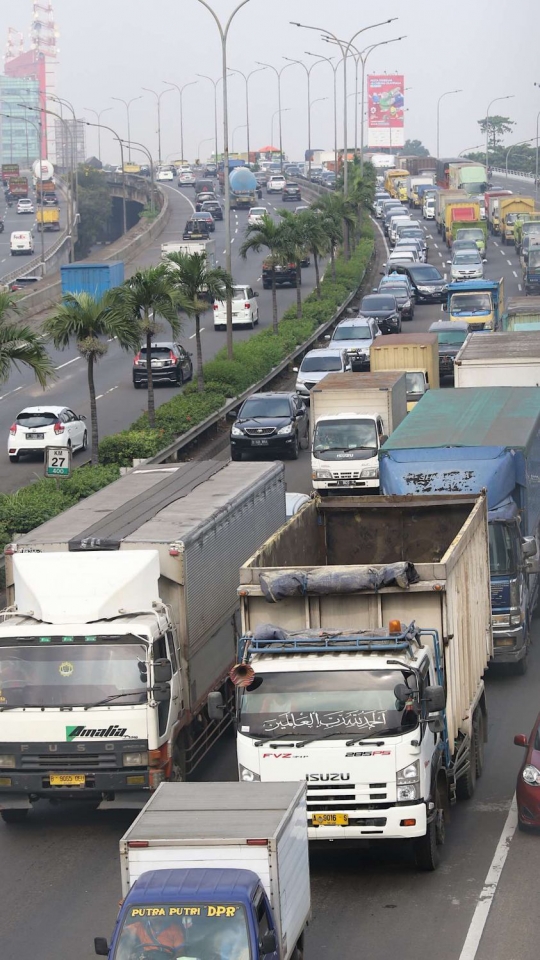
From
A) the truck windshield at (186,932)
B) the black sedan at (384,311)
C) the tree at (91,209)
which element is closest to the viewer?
the truck windshield at (186,932)

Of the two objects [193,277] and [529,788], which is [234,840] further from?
[193,277]

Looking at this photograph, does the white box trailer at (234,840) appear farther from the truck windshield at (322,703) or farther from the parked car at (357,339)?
the parked car at (357,339)

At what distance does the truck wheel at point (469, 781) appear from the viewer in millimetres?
15477

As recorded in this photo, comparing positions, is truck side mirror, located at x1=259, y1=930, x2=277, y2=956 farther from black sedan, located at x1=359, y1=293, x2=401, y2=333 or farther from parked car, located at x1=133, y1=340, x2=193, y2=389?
black sedan, located at x1=359, y1=293, x2=401, y2=333

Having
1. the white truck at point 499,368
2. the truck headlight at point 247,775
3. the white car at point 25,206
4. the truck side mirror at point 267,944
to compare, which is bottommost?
the truck headlight at point 247,775

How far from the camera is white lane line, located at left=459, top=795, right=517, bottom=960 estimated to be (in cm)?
1211

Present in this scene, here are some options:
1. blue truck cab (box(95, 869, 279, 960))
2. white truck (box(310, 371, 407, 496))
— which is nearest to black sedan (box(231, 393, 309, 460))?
white truck (box(310, 371, 407, 496))

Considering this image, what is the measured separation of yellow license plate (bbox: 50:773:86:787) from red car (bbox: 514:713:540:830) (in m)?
4.24

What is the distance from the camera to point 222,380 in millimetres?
41875

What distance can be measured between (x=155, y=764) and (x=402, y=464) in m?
7.17

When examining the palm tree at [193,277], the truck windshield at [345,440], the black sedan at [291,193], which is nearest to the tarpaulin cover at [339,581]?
the truck windshield at [345,440]

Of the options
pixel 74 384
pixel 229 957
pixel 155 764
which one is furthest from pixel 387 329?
pixel 229 957

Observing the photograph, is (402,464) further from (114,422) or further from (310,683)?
(114,422)

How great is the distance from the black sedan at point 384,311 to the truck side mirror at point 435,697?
1573 inches
